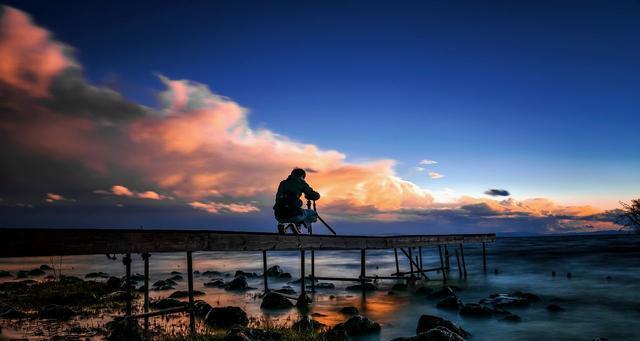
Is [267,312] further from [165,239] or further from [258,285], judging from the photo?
[258,285]

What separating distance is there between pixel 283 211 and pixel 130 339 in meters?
4.92

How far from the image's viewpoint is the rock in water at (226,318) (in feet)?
35.3

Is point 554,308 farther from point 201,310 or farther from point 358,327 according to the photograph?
point 201,310

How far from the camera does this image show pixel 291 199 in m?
11.2

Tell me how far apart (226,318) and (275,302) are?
3821mm

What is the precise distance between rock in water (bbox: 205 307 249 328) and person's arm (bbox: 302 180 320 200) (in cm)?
368

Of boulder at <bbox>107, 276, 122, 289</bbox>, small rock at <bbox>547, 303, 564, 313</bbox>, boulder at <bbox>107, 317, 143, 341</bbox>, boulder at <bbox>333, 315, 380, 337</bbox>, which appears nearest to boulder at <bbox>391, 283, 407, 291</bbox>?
small rock at <bbox>547, 303, 564, 313</bbox>

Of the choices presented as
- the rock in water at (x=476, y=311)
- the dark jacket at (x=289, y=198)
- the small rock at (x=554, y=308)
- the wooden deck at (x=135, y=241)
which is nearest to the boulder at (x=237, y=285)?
the wooden deck at (x=135, y=241)

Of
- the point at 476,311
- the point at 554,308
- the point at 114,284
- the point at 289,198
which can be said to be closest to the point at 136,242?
the point at 289,198

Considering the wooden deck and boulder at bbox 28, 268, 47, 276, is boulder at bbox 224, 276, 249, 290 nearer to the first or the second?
the wooden deck

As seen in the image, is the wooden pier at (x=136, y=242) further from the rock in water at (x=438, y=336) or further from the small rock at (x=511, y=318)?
the small rock at (x=511, y=318)

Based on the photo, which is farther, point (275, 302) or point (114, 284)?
point (114, 284)

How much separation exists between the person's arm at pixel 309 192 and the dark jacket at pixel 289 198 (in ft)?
0.13

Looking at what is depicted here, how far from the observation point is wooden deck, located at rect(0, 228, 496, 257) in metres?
5.03
